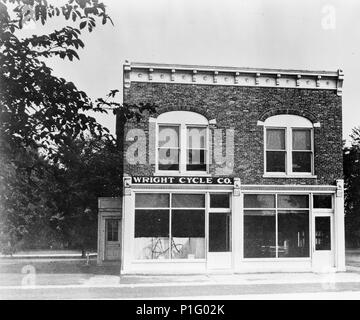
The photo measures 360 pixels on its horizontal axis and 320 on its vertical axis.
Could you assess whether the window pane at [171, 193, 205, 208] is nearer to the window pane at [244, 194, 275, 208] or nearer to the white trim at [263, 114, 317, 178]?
the window pane at [244, 194, 275, 208]

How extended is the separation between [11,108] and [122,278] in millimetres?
12019

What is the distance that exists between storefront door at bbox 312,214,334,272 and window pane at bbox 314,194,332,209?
0.34 m

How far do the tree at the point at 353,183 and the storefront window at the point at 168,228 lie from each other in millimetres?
14544

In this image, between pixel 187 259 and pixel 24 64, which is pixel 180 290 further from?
pixel 24 64

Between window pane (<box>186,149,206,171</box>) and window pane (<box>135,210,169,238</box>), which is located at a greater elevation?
window pane (<box>186,149,206,171</box>)

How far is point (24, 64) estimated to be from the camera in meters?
4.41

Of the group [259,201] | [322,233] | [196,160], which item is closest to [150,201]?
[196,160]

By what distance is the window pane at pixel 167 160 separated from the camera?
17203mm

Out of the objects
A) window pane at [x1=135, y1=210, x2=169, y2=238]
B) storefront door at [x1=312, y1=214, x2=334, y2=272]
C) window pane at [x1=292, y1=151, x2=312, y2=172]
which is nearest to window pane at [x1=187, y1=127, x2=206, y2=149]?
window pane at [x1=135, y1=210, x2=169, y2=238]

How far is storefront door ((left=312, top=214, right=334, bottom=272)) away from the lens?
1759 centimetres

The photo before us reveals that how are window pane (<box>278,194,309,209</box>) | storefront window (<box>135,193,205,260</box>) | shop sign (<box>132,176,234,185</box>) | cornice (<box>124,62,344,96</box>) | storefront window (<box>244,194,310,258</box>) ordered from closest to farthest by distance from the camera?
1. shop sign (<box>132,176,234,185</box>)
2. storefront window (<box>135,193,205,260</box>)
3. cornice (<box>124,62,344,96</box>)
4. storefront window (<box>244,194,310,258</box>)
5. window pane (<box>278,194,309,209</box>)

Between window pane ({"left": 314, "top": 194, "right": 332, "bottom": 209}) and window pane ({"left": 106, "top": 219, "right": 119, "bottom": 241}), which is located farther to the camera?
window pane ({"left": 106, "top": 219, "right": 119, "bottom": 241})

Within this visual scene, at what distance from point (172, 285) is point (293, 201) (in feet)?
20.0
